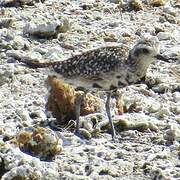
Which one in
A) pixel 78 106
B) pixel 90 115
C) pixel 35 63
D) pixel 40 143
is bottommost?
pixel 90 115

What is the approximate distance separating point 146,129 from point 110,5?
425 cm

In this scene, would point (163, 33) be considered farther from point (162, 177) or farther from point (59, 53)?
point (162, 177)

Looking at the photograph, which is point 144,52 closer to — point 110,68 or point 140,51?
point 140,51

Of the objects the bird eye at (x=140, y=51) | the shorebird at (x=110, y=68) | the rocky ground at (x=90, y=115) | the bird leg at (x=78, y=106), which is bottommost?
the rocky ground at (x=90, y=115)

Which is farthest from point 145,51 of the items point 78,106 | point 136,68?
point 78,106

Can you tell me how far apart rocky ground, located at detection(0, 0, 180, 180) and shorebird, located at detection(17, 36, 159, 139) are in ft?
1.35

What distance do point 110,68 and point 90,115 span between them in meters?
0.77

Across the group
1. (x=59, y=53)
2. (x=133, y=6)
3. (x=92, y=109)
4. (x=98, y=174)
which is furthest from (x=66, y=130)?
(x=133, y=6)

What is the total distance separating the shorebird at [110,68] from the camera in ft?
27.9

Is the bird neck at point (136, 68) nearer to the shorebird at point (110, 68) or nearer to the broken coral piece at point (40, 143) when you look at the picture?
the shorebird at point (110, 68)

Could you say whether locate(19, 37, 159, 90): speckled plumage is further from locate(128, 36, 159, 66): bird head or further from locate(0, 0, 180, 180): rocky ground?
locate(0, 0, 180, 180): rocky ground

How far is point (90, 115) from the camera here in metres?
9.04

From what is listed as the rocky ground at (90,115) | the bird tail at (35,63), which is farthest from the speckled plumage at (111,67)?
the rocky ground at (90,115)

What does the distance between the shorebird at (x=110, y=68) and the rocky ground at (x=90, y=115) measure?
0.41 meters
